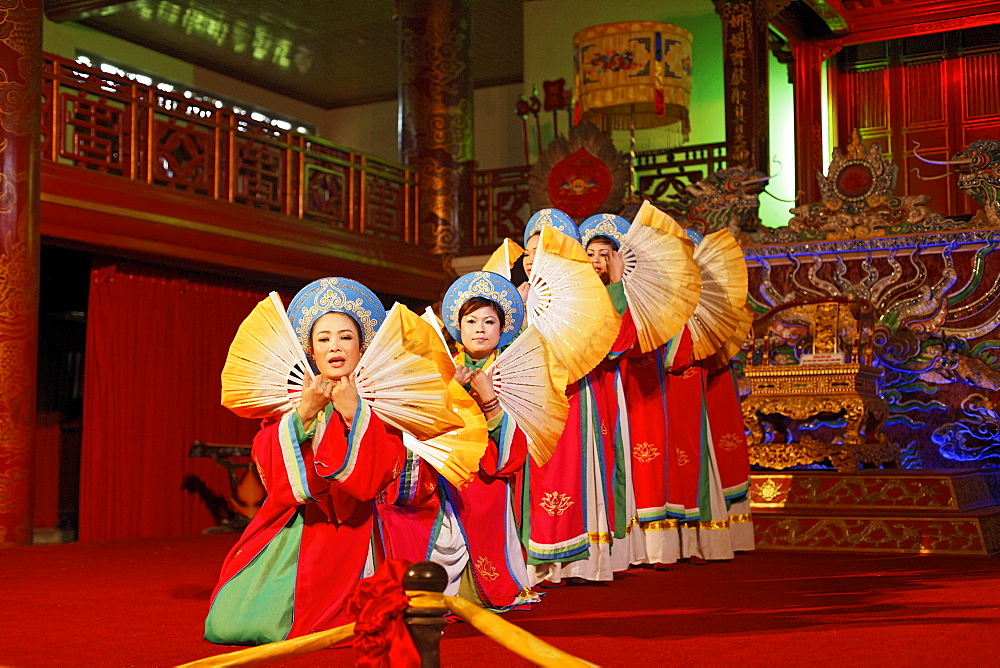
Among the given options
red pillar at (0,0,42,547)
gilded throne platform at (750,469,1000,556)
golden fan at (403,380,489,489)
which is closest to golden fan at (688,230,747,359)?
gilded throne platform at (750,469,1000,556)

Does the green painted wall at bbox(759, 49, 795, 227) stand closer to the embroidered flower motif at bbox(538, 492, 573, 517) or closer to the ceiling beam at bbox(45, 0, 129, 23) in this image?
the ceiling beam at bbox(45, 0, 129, 23)

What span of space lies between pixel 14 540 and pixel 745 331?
11.5 feet

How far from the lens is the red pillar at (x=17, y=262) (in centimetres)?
562

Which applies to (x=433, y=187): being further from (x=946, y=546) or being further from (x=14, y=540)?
(x=946, y=546)

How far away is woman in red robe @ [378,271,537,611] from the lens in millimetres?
2951

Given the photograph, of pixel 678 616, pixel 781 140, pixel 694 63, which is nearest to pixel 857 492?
pixel 678 616

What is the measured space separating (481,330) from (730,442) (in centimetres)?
201

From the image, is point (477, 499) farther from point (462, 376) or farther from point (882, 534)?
point (882, 534)

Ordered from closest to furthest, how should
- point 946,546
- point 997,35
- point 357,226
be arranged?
point 946,546
point 357,226
point 997,35

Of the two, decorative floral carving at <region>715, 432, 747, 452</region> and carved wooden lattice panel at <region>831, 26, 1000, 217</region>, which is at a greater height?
carved wooden lattice panel at <region>831, 26, 1000, 217</region>

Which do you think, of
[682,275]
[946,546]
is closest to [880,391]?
[946,546]

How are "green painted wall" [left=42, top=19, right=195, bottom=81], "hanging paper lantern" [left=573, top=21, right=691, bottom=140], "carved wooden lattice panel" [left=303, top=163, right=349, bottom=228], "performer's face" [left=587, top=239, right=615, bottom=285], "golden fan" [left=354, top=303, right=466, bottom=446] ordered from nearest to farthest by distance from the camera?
"golden fan" [left=354, top=303, right=466, bottom=446] < "performer's face" [left=587, top=239, right=615, bottom=285] < "hanging paper lantern" [left=573, top=21, right=691, bottom=140] < "carved wooden lattice panel" [left=303, top=163, right=349, bottom=228] < "green painted wall" [left=42, top=19, right=195, bottom=81]

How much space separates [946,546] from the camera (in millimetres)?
4742

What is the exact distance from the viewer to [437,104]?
854cm
